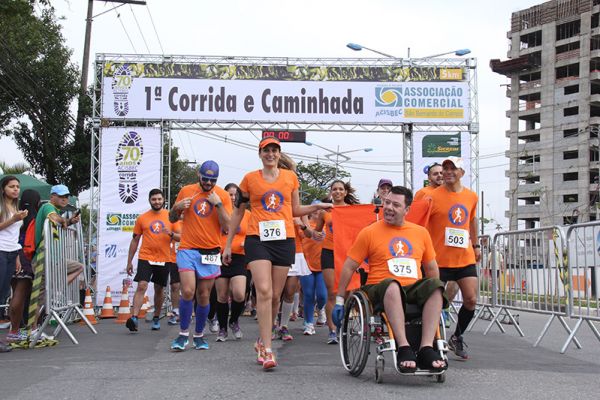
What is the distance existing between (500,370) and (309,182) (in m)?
67.5

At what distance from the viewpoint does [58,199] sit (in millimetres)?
9438

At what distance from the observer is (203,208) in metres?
A: 7.60

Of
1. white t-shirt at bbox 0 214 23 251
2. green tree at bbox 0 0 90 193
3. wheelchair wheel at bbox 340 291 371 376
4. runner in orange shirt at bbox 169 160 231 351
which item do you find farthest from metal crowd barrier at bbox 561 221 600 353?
green tree at bbox 0 0 90 193

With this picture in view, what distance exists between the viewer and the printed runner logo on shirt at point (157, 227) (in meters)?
10.7

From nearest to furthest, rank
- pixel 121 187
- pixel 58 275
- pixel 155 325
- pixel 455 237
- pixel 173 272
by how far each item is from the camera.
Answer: pixel 455 237
pixel 58 275
pixel 155 325
pixel 173 272
pixel 121 187

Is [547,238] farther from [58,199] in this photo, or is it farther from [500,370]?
[58,199]

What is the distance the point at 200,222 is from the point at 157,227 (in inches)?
133

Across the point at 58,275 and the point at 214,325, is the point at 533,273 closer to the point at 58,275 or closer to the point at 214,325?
the point at 214,325

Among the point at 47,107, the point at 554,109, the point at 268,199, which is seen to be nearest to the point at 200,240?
the point at 268,199

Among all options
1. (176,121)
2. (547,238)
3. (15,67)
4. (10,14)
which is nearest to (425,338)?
(547,238)

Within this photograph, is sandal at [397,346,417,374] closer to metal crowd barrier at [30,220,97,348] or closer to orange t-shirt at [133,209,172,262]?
metal crowd barrier at [30,220,97,348]

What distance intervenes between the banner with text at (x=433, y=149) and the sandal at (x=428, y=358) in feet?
46.6

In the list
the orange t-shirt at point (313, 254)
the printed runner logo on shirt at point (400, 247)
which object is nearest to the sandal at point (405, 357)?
the printed runner logo on shirt at point (400, 247)

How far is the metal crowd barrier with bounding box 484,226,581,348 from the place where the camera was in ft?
28.2
